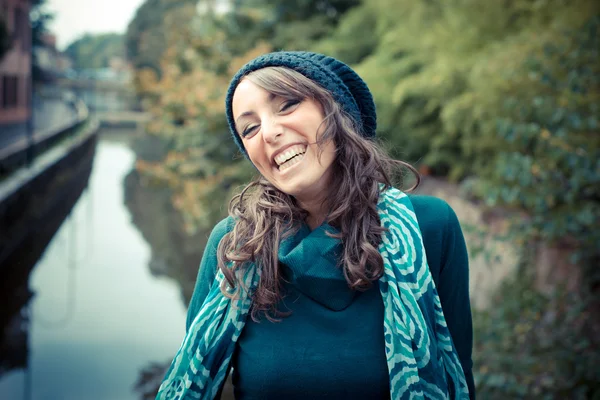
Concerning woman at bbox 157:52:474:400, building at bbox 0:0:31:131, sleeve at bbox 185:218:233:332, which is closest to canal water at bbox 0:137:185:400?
sleeve at bbox 185:218:233:332

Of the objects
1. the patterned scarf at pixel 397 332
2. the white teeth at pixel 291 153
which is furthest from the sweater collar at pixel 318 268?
the white teeth at pixel 291 153

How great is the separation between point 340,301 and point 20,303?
794 centimetres

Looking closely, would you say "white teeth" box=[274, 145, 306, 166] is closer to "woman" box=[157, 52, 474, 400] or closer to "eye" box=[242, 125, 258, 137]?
"woman" box=[157, 52, 474, 400]

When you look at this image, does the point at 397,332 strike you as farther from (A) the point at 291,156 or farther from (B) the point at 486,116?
(B) the point at 486,116

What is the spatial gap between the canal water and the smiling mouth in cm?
526

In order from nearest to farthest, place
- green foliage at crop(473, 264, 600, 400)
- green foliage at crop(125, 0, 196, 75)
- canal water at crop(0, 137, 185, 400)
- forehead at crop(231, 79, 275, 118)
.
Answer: forehead at crop(231, 79, 275, 118) < green foliage at crop(473, 264, 600, 400) < canal water at crop(0, 137, 185, 400) < green foliage at crop(125, 0, 196, 75)

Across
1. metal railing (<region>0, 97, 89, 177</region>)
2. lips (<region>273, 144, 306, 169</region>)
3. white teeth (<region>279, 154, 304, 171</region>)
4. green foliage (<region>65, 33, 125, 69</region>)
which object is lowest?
white teeth (<region>279, 154, 304, 171</region>)

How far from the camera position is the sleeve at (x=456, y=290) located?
1591 millimetres

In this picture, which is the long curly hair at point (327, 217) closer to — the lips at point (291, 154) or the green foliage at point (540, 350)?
the lips at point (291, 154)

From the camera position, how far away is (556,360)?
314 cm

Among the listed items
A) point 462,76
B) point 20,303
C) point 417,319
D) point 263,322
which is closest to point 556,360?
point 417,319

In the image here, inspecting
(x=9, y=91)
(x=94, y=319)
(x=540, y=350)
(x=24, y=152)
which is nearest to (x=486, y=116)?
(x=540, y=350)

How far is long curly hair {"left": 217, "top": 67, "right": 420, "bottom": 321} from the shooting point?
58.6 inches

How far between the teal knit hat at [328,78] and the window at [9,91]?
76.8 ft
